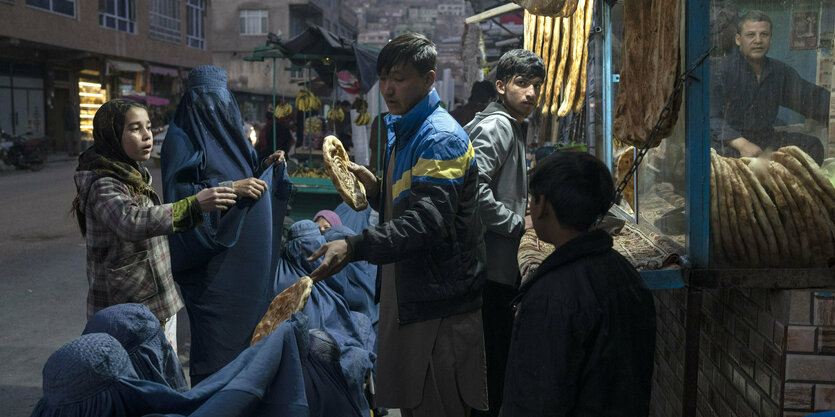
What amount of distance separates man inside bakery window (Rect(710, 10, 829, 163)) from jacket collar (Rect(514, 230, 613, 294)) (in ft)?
2.94

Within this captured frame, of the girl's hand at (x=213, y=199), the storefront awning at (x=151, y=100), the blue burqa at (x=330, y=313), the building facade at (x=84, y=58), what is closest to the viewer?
the girl's hand at (x=213, y=199)

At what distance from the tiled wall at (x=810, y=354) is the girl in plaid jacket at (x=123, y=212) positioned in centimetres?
234

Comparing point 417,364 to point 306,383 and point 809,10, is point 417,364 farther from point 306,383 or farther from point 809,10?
point 809,10

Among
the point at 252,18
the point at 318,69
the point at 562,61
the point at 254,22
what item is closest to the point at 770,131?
the point at 562,61

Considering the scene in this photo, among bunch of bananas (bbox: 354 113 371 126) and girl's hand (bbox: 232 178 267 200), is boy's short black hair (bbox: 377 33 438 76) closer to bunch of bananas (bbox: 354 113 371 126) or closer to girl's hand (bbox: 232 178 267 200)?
girl's hand (bbox: 232 178 267 200)

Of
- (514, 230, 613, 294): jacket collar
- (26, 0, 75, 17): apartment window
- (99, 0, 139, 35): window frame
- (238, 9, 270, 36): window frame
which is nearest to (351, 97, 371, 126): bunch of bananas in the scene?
(514, 230, 613, 294): jacket collar

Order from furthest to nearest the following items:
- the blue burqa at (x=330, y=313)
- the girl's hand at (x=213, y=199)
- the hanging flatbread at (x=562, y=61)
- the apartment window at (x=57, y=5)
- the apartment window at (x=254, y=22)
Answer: the apartment window at (x=254, y=22) → the apartment window at (x=57, y=5) → the hanging flatbread at (x=562, y=61) → the blue burqa at (x=330, y=313) → the girl's hand at (x=213, y=199)

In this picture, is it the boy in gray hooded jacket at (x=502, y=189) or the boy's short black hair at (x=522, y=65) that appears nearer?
the boy in gray hooded jacket at (x=502, y=189)

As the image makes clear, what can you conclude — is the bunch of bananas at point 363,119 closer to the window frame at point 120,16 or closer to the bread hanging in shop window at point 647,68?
the bread hanging in shop window at point 647,68

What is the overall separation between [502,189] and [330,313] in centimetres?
166

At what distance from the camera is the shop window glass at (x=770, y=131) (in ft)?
6.93

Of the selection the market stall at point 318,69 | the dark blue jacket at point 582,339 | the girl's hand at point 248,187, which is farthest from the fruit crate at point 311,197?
the dark blue jacket at point 582,339

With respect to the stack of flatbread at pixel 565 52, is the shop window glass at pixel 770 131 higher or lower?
lower

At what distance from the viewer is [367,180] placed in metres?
2.85
